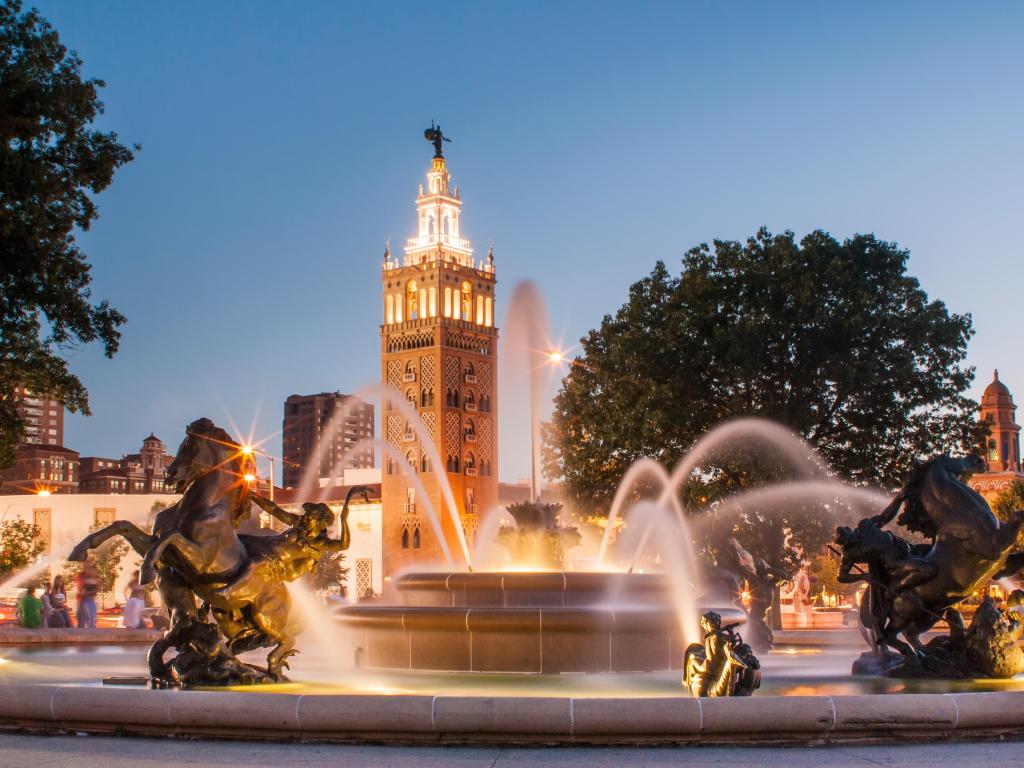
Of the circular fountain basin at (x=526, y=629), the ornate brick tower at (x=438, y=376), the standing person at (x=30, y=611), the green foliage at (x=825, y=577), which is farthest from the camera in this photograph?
the ornate brick tower at (x=438, y=376)

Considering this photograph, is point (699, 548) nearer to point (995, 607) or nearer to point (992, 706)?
point (995, 607)

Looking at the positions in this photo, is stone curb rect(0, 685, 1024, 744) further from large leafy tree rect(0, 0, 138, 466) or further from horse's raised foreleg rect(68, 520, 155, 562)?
large leafy tree rect(0, 0, 138, 466)

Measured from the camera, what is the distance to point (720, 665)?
9750mm

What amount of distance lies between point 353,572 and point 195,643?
9584 cm

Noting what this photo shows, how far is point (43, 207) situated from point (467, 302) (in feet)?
315

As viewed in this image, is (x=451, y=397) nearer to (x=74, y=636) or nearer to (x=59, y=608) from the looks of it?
(x=59, y=608)

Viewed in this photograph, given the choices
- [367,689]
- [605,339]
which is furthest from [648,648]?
[605,339]

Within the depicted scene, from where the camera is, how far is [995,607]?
11.5 metres

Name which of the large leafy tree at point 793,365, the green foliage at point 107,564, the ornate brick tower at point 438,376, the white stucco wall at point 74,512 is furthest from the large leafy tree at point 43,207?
the ornate brick tower at point 438,376

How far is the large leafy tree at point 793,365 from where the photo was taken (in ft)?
109

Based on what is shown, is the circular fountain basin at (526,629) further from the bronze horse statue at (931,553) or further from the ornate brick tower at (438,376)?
the ornate brick tower at (438,376)

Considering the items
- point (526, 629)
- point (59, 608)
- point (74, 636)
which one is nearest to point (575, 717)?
point (526, 629)

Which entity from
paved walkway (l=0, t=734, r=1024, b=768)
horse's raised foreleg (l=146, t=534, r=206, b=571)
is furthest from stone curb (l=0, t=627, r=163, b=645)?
paved walkway (l=0, t=734, r=1024, b=768)

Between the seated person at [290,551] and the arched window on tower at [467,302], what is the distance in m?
104
